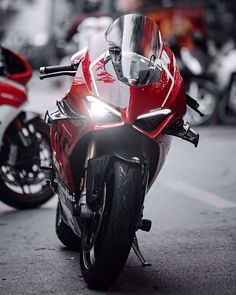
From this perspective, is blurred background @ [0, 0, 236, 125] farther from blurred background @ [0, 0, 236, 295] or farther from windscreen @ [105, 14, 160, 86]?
windscreen @ [105, 14, 160, 86]

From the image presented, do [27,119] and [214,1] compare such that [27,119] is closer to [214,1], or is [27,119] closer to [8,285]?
[8,285]

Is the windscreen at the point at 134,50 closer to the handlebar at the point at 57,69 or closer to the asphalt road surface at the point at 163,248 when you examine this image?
the handlebar at the point at 57,69

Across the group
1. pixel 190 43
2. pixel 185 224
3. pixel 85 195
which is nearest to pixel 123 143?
Result: pixel 85 195

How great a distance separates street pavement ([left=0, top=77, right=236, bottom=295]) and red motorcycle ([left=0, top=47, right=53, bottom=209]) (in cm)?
14

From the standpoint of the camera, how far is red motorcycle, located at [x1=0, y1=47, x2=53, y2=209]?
7184mm

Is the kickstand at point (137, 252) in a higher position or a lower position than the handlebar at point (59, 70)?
lower

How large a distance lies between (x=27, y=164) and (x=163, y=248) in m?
1.77

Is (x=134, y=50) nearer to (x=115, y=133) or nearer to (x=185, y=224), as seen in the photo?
(x=115, y=133)

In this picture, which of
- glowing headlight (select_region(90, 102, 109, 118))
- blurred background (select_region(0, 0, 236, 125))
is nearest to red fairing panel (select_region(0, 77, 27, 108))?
blurred background (select_region(0, 0, 236, 125))

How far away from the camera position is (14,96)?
7199 mm

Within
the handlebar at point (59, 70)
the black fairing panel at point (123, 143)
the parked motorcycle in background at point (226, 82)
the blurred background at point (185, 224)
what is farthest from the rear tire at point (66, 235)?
A: the parked motorcycle in background at point (226, 82)

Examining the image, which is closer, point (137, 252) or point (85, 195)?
point (85, 195)

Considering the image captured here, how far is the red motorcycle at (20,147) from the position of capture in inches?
283

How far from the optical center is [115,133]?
4.68m
